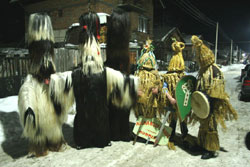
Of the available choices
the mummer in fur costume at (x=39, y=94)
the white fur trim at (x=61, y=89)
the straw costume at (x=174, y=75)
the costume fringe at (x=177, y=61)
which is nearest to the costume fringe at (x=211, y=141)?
the straw costume at (x=174, y=75)

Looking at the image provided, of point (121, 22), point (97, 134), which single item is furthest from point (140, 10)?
point (97, 134)

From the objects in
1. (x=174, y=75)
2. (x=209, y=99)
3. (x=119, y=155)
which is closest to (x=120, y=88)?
(x=174, y=75)

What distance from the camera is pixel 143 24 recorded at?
18.2 metres

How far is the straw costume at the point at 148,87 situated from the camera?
10.9 feet

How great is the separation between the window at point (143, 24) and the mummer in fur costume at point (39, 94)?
1557 centimetres

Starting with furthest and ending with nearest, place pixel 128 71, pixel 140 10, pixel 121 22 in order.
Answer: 1. pixel 140 10
2. pixel 128 71
3. pixel 121 22

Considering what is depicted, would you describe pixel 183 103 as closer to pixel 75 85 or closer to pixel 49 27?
pixel 75 85

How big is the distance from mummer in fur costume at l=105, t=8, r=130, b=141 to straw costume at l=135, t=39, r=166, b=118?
286 millimetres

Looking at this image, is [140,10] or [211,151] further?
[140,10]

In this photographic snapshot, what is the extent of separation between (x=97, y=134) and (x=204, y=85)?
1991mm

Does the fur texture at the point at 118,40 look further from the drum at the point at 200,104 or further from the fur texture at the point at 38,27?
the drum at the point at 200,104

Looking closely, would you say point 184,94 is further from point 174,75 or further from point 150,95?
point 150,95

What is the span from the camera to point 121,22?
3332 mm

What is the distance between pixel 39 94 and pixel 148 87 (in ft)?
6.10
